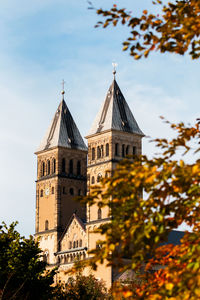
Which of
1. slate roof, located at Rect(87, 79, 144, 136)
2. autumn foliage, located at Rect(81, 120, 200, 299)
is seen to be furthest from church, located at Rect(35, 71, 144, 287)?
autumn foliage, located at Rect(81, 120, 200, 299)

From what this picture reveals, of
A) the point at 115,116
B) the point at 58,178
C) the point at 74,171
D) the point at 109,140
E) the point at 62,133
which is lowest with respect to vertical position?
the point at 58,178

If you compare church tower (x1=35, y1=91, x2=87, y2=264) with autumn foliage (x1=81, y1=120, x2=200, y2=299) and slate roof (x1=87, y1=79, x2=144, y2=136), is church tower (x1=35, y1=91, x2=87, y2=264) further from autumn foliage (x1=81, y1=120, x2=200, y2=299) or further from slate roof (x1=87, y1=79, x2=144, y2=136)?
autumn foliage (x1=81, y1=120, x2=200, y2=299)

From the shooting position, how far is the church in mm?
84250

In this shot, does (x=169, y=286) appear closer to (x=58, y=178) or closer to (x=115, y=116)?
(x=115, y=116)

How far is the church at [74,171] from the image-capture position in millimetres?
84250

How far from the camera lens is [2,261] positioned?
38.9 m

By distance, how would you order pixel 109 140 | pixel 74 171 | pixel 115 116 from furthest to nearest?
pixel 74 171
pixel 115 116
pixel 109 140

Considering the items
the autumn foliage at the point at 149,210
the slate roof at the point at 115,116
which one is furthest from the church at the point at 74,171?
the autumn foliage at the point at 149,210

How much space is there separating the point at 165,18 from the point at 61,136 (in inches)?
3164

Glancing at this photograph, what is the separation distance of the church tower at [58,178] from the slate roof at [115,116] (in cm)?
658

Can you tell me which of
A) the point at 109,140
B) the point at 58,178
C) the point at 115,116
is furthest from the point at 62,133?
the point at 109,140

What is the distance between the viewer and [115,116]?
279 ft

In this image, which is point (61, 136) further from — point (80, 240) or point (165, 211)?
point (165, 211)

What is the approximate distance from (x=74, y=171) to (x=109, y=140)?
11.0m
